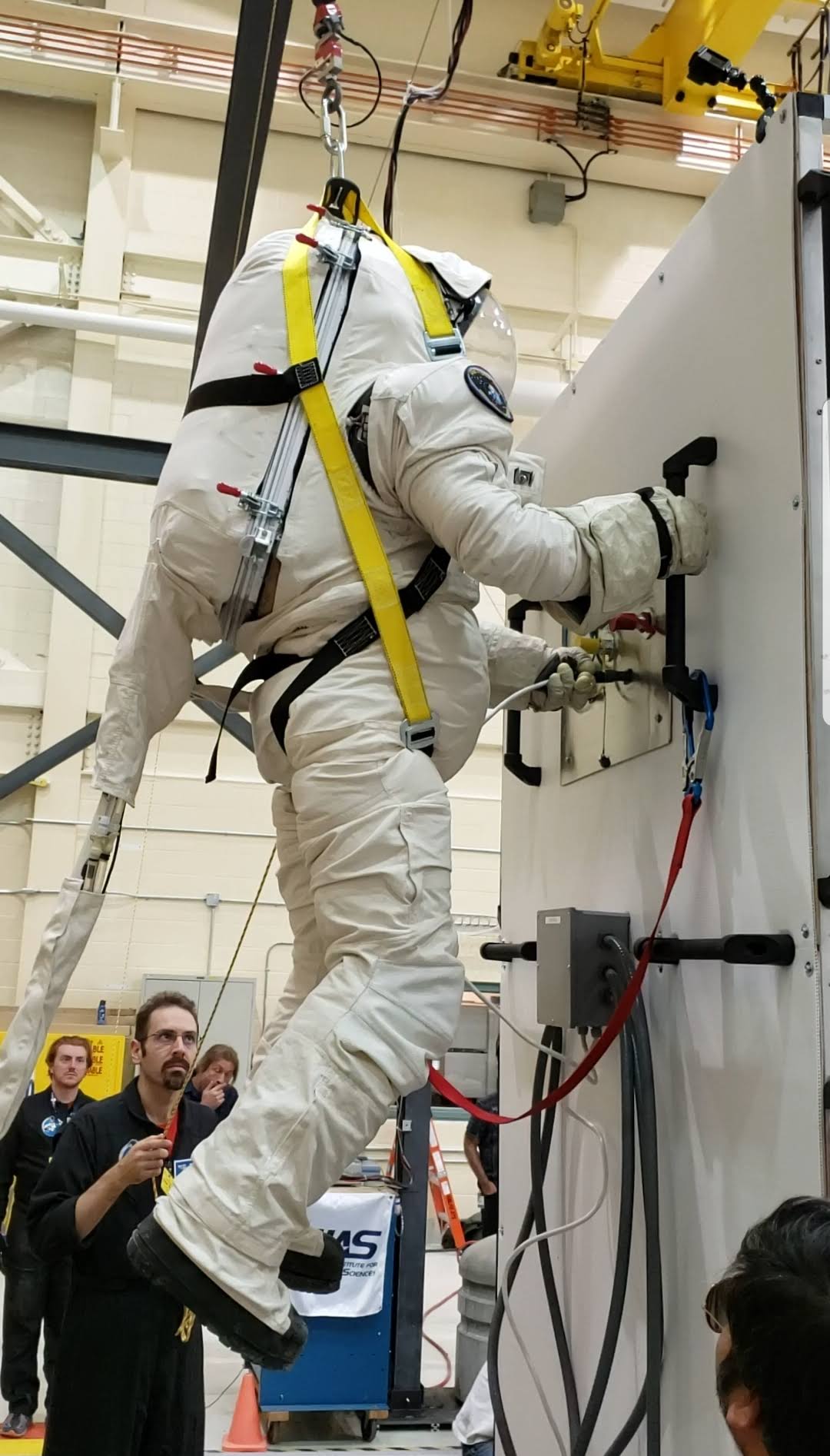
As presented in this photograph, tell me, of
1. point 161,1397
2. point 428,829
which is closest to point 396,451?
point 428,829

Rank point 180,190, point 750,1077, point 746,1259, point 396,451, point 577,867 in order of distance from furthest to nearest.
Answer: point 180,190
point 577,867
point 396,451
point 750,1077
point 746,1259

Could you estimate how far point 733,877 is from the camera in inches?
61.8

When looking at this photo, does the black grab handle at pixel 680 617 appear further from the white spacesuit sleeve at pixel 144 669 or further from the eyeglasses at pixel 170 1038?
the eyeglasses at pixel 170 1038

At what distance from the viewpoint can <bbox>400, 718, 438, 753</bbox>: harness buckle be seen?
61.1 inches

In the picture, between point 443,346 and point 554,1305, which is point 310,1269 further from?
point 443,346

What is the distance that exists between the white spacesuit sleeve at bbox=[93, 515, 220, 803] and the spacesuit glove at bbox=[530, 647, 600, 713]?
575mm

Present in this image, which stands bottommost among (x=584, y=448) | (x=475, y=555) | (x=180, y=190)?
(x=475, y=555)

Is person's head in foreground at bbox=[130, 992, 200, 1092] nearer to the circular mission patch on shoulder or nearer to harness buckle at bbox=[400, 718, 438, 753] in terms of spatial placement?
harness buckle at bbox=[400, 718, 438, 753]

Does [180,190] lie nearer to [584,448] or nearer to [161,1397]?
[584,448]

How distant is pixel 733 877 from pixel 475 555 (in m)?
0.55

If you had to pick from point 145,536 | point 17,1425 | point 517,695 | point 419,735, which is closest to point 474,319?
point 517,695

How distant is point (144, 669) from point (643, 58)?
790 centimetres

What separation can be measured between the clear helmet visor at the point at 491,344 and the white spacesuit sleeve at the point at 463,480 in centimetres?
20

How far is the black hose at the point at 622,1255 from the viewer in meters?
1.67
